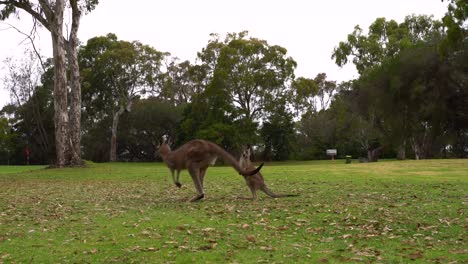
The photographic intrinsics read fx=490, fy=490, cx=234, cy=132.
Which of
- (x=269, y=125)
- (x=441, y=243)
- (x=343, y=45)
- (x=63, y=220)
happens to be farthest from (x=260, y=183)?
(x=343, y=45)

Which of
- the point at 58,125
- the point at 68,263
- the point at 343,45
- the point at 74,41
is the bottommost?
the point at 68,263

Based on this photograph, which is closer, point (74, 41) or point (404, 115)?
point (74, 41)

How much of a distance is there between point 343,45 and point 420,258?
5746 centimetres

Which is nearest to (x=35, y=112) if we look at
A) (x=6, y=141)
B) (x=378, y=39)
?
(x=6, y=141)

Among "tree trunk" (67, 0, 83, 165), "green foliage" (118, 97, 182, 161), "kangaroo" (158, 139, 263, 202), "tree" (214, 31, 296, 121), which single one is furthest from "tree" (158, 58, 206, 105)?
"kangaroo" (158, 139, 263, 202)

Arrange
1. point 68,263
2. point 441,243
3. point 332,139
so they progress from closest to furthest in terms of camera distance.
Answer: point 68,263
point 441,243
point 332,139

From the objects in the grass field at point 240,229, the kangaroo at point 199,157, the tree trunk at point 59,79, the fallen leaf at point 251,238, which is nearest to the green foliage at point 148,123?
the tree trunk at point 59,79

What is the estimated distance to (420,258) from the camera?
23.0ft

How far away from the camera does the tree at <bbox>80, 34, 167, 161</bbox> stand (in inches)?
2544

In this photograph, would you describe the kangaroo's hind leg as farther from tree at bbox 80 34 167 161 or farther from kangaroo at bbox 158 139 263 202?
tree at bbox 80 34 167 161

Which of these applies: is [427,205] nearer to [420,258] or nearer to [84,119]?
[420,258]

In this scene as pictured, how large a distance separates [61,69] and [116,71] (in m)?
33.1

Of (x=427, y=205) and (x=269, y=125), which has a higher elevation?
(x=269, y=125)

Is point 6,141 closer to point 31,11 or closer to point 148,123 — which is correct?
point 148,123
